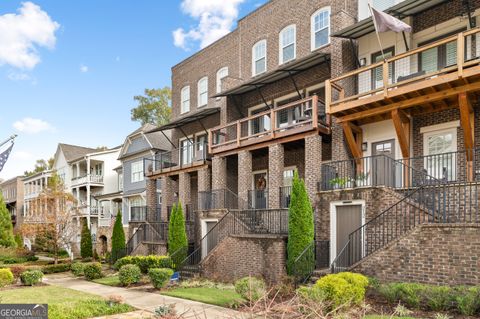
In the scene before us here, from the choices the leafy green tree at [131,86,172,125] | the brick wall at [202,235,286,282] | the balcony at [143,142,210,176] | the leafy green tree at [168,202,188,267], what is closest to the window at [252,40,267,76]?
the balcony at [143,142,210,176]

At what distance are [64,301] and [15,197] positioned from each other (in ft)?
168

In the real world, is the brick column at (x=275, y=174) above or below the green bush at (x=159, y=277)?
above

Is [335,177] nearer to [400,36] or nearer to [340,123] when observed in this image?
[340,123]

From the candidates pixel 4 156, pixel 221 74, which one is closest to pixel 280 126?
pixel 221 74

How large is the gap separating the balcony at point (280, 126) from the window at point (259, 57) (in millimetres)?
2762

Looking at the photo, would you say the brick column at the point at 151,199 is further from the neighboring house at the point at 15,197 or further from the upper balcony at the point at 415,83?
A: the neighboring house at the point at 15,197

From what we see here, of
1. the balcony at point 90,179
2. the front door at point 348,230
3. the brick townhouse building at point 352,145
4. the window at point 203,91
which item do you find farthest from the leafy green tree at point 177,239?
the balcony at point 90,179

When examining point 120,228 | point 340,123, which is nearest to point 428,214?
point 340,123

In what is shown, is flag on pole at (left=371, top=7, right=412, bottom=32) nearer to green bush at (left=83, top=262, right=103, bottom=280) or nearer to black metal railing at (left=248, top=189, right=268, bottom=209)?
black metal railing at (left=248, top=189, right=268, bottom=209)

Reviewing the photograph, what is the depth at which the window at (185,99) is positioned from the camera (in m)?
27.7

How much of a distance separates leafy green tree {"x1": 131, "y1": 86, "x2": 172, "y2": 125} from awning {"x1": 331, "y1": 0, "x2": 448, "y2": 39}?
3465cm

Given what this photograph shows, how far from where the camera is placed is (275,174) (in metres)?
18.1

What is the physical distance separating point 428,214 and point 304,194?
13.3ft

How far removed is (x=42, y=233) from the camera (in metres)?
29.2
